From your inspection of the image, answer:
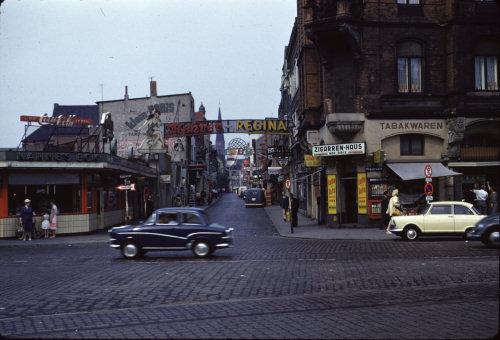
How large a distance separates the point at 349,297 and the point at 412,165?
61.4ft

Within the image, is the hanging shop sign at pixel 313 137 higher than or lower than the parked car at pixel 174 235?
higher

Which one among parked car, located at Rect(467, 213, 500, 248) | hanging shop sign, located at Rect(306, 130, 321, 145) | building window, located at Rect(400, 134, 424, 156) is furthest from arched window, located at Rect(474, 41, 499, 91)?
hanging shop sign, located at Rect(306, 130, 321, 145)

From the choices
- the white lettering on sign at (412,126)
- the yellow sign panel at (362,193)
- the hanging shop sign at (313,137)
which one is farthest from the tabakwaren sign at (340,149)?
the hanging shop sign at (313,137)

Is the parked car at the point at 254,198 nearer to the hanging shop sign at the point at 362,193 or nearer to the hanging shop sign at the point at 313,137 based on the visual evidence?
the hanging shop sign at the point at 313,137

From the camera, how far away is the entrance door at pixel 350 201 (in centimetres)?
2888

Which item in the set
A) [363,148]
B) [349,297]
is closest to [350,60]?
[363,148]

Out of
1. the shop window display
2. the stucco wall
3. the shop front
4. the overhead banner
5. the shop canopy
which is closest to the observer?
the shop canopy

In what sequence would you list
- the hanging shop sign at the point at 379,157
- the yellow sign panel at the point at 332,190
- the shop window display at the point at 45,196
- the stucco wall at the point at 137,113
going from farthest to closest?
the stucco wall at the point at 137,113 < the yellow sign panel at the point at 332,190 < the shop window display at the point at 45,196 < the hanging shop sign at the point at 379,157

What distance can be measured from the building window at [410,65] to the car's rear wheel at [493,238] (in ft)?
86.6

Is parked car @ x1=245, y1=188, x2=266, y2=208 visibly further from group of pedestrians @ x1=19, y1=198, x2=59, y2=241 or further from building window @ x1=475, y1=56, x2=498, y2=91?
building window @ x1=475, y1=56, x2=498, y2=91

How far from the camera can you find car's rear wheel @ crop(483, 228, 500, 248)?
2441 mm

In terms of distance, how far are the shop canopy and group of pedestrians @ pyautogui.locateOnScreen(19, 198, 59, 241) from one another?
17.0 metres

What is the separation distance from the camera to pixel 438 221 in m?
19.8

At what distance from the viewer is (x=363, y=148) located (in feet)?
88.8
